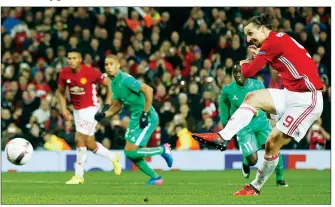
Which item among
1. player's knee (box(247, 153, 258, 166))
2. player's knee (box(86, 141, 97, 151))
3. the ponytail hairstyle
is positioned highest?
the ponytail hairstyle

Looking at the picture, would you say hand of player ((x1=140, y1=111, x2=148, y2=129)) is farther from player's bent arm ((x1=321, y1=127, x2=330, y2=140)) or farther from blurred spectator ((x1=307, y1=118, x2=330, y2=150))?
player's bent arm ((x1=321, y1=127, x2=330, y2=140))

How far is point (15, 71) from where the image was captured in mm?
19734

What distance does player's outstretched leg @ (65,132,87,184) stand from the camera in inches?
563

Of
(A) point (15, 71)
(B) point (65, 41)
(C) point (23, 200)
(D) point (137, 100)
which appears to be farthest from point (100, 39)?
(C) point (23, 200)

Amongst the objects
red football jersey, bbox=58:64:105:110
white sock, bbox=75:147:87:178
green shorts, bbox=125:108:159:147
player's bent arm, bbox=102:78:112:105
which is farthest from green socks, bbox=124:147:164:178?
red football jersey, bbox=58:64:105:110

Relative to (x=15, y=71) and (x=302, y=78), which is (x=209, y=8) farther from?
(x=302, y=78)

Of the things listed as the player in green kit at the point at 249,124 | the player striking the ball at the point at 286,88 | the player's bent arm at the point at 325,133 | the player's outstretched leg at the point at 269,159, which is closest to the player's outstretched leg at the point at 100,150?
the player in green kit at the point at 249,124

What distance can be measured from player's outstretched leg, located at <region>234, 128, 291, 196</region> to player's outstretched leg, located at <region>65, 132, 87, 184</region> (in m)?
3.73

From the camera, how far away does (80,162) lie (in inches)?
568

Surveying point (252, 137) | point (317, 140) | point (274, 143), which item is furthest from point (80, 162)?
point (317, 140)

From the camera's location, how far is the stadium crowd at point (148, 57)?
18.6m

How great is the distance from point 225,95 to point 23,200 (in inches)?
155

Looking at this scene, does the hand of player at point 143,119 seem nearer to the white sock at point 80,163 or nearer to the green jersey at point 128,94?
the green jersey at point 128,94

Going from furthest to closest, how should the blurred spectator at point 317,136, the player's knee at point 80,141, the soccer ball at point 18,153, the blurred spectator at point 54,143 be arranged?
the blurred spectator at point 317,136, the blurred spectator at point 54,143, the player's knee at point 80,141, the soccer ball at point 18,153
